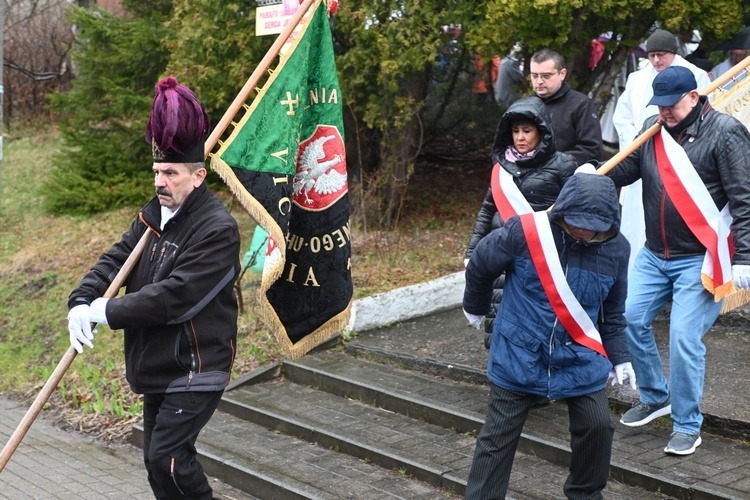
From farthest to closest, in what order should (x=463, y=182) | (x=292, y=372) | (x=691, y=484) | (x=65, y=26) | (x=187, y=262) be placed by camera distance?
(x=65, y=26), (x=463, y=182), (x=292, y=372), (x=691, y=484), (x=187, y=262)

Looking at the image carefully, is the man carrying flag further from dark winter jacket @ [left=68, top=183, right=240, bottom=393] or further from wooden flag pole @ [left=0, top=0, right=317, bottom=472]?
dark winter jacket @ [left=68, top=183, right=240, bottom=393]

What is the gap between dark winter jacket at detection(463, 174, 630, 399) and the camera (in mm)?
4504

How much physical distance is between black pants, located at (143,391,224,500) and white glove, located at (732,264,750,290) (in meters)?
2.66

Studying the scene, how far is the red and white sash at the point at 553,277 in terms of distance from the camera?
4477 millimetres

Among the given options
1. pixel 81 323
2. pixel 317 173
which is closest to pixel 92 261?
pixel 317 173

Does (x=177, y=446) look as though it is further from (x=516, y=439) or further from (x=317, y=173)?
(x=317, y=173)

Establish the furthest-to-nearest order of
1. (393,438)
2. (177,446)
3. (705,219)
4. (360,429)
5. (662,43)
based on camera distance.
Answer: (662,43), (360,429), (393,438), (705,219), (177,446)

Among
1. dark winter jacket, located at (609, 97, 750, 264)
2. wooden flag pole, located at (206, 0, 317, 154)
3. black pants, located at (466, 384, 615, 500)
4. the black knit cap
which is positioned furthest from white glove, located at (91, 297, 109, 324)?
the black knit cap

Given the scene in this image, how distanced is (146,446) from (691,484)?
8.94ft

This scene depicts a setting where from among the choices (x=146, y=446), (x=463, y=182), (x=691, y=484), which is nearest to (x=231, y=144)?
(x=146, y=446)

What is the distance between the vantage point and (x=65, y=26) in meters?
20.6

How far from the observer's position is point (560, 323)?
4.52 m

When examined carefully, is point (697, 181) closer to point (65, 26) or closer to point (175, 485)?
point (175, 485)

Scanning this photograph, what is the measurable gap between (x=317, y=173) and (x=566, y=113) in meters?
1.76
